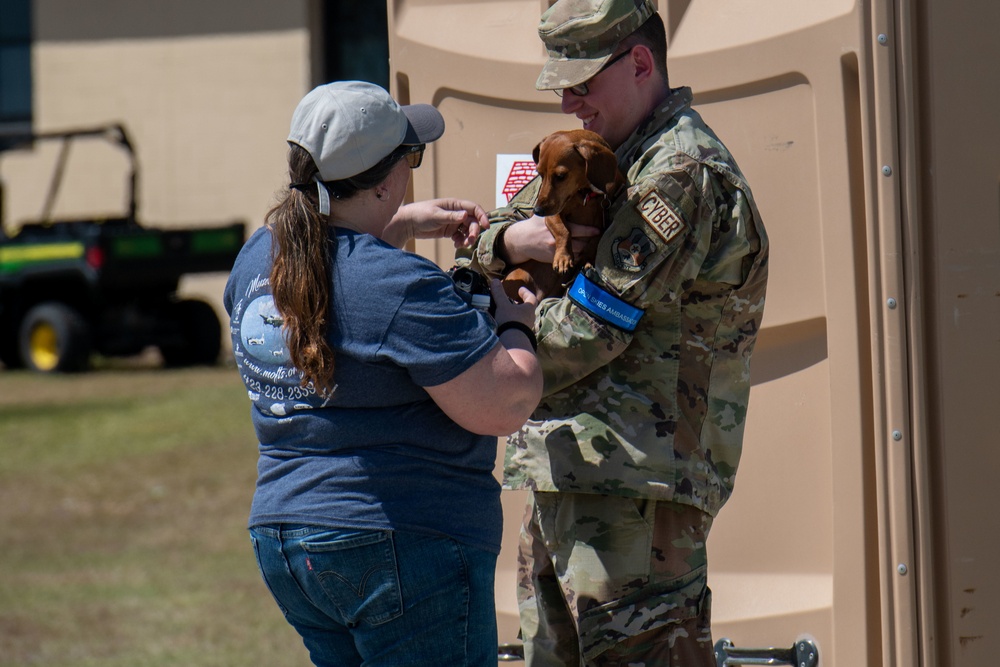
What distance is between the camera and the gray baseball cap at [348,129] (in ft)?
6.73

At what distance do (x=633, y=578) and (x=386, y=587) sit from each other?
481 millimetres

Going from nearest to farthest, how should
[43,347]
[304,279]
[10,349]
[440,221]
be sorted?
[304,279] < [440,221] < [43,347] < [10,349]

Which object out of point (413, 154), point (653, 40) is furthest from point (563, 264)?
point (653, 40)

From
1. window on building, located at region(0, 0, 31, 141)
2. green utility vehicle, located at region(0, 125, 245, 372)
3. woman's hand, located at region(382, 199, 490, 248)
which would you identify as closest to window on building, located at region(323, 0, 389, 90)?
green utility vehicle, located at region(0, 125, 245, 372)

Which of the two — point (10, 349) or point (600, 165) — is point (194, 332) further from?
point (600, 165)

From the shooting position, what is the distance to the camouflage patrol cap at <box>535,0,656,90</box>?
2.27 metres

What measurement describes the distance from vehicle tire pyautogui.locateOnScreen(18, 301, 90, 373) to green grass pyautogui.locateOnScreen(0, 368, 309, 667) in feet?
2.21

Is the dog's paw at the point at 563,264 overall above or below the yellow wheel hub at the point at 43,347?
below

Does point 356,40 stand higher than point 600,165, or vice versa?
point 356,40

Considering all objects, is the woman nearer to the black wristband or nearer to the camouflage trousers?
the black wristband

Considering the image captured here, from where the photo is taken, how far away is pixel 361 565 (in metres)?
2.03

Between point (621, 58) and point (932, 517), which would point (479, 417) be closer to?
point (621, 58)

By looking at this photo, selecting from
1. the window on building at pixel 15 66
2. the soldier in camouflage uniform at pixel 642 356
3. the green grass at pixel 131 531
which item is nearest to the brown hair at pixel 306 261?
the soldier in camouflage uniform at pixel 642 356

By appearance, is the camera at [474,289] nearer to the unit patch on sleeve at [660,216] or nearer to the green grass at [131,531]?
the unit patch on sleeve at [660,216]
